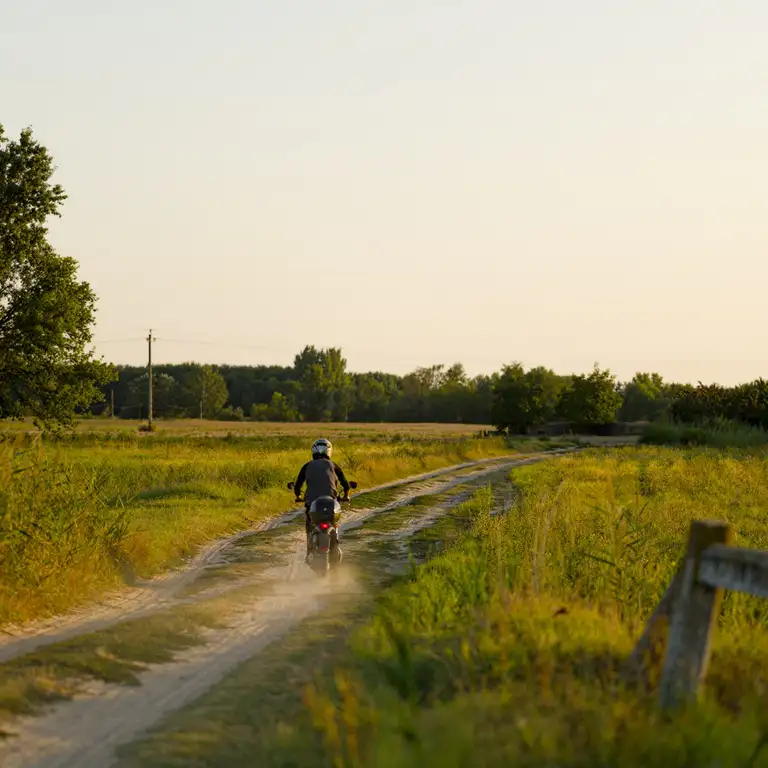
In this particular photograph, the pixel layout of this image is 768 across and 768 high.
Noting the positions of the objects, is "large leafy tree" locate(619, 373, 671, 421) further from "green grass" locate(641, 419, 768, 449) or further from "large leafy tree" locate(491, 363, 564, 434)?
"green grass" locate(641, 419, 768, 449)

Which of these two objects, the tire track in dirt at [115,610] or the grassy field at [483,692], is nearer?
the grassy field at [483,692]

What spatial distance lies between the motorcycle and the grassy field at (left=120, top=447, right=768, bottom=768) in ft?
10.2

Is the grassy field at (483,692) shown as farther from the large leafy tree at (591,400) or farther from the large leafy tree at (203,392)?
the large leafy tree at (203,392)

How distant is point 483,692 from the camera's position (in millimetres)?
6066

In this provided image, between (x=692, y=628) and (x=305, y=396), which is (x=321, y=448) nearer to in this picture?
(x=692, y=628)

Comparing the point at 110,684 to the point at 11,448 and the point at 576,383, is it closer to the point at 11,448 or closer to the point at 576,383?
the point at 11,448

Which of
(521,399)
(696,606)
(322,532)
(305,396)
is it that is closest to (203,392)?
(305,396)

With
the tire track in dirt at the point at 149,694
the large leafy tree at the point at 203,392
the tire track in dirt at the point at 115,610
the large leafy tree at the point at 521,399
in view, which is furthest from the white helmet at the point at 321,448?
the large leafy tree at the point at 203,392

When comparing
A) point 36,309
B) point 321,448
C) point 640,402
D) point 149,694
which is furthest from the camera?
point 640,402

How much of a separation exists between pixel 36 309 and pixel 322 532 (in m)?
25.4

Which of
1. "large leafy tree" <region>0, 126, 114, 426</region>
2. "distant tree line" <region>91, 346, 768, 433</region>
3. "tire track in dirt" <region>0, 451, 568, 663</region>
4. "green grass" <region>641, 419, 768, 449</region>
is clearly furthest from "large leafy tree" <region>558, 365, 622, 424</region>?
"tire track in dirt" <region>0, 451, 568, 663</region>

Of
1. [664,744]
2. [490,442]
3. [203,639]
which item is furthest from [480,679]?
[490,442]

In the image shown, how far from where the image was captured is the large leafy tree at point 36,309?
119 ft

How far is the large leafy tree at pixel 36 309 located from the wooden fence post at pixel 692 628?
33798 mm
